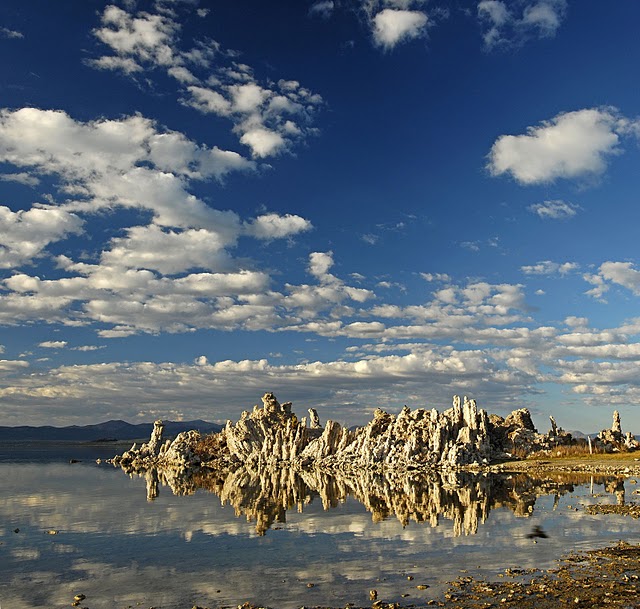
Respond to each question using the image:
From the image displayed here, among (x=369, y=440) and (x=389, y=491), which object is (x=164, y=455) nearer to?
(x=369, y=440)

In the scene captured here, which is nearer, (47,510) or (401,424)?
(47,510)

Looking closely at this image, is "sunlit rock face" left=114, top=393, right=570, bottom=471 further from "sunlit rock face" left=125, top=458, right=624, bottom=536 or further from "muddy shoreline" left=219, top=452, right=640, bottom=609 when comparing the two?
"muddy shoreline" left=219, top=452, right=640, bottom=609

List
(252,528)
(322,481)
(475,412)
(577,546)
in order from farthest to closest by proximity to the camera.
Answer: (475,412) < (322,481) < (252,528) < (577,546)

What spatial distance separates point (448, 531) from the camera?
124ft

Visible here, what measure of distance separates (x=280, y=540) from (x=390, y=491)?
2977 centimetres

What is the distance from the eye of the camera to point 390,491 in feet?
210

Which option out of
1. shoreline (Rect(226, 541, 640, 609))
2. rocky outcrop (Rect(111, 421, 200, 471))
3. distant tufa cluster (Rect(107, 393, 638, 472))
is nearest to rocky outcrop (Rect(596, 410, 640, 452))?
distant tufa cluster (Rect(107, 393, 638, 472))

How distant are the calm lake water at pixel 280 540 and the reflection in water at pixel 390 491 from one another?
257 mm

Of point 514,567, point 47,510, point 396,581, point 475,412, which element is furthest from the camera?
point 475,412

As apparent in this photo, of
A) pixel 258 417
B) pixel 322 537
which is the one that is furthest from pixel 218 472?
pixel 322 537

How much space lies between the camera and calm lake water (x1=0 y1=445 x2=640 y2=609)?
24.9m

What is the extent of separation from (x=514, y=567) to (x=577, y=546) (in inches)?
265

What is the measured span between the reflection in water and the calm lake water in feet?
0.84

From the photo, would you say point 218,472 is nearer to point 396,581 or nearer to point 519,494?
point 519,494
